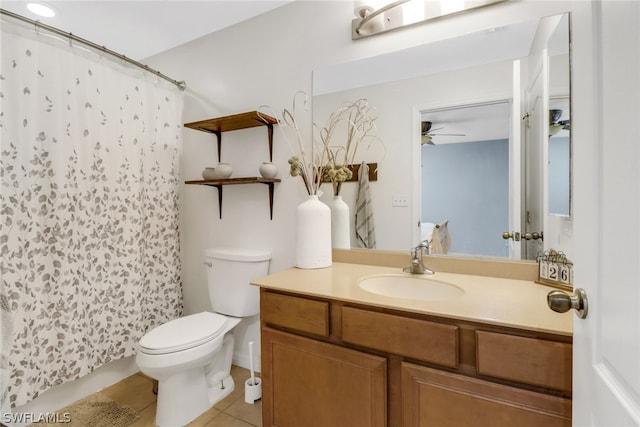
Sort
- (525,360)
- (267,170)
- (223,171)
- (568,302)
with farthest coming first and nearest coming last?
(223,171) < (267,170) < (525,360) < (568,302)

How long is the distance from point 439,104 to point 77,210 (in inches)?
80.0

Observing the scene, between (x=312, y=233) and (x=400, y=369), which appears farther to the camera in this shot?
(x=312, y=233)

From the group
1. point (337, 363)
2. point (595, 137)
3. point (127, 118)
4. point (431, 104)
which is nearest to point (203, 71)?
point (127, 118)

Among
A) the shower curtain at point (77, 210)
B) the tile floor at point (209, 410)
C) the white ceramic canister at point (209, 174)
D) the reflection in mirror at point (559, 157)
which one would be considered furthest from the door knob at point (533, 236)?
the shower curtain at point (77, 210)

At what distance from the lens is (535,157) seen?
1288 millimetres

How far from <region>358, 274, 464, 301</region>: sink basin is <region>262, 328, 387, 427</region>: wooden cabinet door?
1.04ft

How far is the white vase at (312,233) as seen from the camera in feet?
4.99

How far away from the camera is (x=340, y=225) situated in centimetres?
171

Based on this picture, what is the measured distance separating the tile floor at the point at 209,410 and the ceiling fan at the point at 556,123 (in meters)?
1.95

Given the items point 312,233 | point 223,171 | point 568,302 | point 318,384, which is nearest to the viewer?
point 568,302

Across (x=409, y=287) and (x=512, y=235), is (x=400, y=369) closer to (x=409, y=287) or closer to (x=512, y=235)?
(x=409, y=287)

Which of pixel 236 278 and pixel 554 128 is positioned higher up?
pixel 554 128

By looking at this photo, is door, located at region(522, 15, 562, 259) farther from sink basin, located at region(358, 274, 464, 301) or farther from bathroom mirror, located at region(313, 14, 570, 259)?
sink basin, located at region(358, 274, 464, 301)

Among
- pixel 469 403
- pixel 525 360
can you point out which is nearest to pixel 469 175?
pixel 525 360
